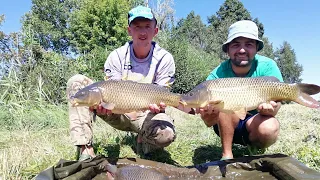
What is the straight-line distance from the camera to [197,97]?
2094 mm

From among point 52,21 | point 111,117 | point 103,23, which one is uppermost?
point 52,21

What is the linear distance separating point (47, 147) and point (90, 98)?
3.28ft

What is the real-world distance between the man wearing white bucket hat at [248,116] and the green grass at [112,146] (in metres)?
0.27

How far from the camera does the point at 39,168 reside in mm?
2281

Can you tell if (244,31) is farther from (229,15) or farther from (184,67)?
(229,15)

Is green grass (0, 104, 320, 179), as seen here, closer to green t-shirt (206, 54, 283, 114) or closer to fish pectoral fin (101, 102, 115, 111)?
green t-shirt (206, 54, 283, 114)

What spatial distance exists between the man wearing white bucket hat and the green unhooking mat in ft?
0.94

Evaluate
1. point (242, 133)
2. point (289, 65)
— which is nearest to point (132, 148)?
point (242, 133)

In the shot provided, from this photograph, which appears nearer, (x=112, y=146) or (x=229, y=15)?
(x=112, y=146)

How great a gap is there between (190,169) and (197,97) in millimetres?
506

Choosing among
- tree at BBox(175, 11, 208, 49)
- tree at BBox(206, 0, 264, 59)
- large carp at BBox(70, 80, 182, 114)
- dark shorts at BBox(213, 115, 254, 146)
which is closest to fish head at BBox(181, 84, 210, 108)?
large carp at BBox(70, 80, 182, 114)

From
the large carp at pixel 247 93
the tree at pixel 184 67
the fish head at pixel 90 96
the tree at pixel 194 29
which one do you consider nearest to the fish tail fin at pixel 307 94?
the large carp at pixel 247 93

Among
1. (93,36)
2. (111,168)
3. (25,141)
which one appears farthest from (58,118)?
(93,36)

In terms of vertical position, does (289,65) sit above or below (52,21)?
below
